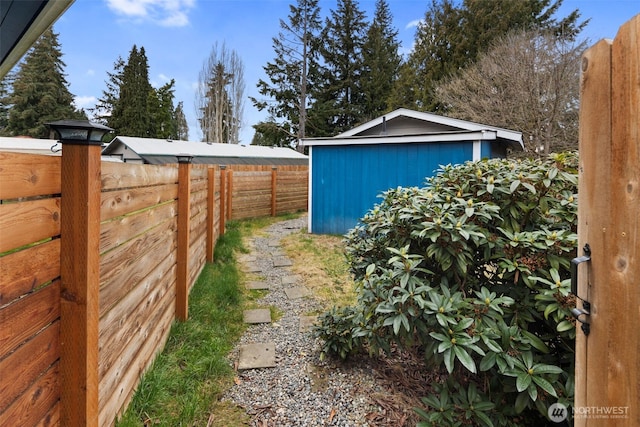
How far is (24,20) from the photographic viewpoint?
6.90 feet

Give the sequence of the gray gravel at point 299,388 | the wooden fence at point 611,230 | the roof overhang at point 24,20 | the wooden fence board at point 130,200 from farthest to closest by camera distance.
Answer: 1. the gray gravel at point 299,388
2. the roof overhang at point 24,20
3. the wooden fence board at point 130,200
4. the wooden fence at point 611,230

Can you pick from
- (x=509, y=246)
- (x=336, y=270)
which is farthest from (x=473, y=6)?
(x=509, y=246)

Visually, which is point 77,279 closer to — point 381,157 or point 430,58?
point 381,157

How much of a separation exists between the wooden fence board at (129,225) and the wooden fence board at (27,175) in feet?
1.22

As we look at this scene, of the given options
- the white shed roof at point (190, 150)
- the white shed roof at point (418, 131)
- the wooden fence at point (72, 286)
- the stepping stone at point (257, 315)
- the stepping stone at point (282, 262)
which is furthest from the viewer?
the white shed roof at point (190, 150)

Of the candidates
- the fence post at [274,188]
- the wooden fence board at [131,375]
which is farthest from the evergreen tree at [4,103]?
the wooden fence board at [131,375]

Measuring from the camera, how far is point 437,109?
18.8m

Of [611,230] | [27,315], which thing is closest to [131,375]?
[27,315]

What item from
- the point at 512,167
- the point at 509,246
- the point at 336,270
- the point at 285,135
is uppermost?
the point at 285,135

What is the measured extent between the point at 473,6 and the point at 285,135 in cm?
1312

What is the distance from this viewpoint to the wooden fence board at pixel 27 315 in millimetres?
922

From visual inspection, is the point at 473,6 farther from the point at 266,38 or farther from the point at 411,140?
the point at 411,140

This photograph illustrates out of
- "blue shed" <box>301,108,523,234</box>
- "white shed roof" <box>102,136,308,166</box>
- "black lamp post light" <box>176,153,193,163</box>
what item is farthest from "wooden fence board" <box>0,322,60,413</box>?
"white shed roof" <box>102,136,308,166</box>

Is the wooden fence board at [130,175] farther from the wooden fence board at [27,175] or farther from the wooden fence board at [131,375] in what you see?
the wooden fence board at [131,375]
